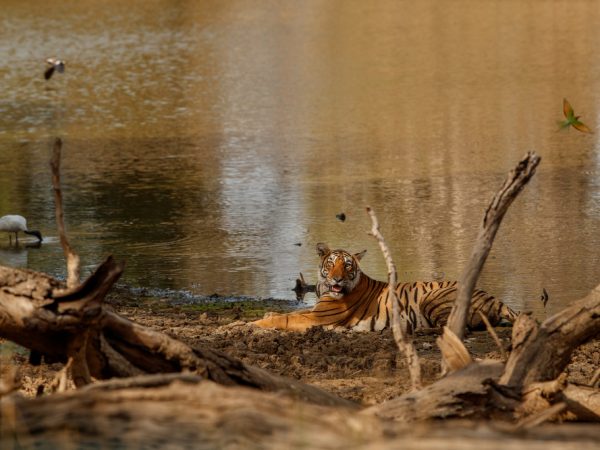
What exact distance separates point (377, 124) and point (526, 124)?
2444 millimetres

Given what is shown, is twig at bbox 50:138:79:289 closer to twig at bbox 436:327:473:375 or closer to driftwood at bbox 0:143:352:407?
driftwood at bbox 0:143:352:407

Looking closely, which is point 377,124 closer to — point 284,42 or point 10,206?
point 10,206

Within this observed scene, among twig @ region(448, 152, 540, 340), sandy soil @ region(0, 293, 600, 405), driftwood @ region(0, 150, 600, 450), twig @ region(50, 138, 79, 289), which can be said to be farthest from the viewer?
sandy soil @ region(0, 293, 600, 405)

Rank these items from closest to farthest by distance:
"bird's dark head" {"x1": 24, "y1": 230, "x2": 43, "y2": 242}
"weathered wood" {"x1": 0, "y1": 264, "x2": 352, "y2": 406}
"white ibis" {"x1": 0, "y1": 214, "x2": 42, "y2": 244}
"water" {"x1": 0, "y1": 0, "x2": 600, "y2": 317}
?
1. "weathered wood" {"x1": 0, "y1": 264, "x2": 352, "y2": 406}
2. "water" {"x1": 0, "y1": 0, "x2": 600, "y2": 317}
3. "white ibis" {"x1": 0, "y1": 214, "x2": 42, "y2": 244}
4. "bird's dark head" {"x1": 24, "y1": 230, "x2": 43, "y2": 242}

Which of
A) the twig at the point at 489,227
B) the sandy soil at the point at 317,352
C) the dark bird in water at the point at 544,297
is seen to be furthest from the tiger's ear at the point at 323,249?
the twig at the point at 489,227

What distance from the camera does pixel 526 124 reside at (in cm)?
2000

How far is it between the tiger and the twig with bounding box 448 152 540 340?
10.6 feet

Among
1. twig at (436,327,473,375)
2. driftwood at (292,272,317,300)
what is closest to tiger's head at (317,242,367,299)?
driftwood at (292,272,317,300)

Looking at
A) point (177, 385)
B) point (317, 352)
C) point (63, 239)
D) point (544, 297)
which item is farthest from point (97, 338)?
point (544, 297)

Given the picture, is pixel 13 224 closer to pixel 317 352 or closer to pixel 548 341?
pixel 317 352

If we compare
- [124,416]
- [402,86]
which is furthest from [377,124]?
[124,416]

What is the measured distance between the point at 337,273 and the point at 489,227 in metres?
4.07

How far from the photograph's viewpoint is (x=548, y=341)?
5.57m

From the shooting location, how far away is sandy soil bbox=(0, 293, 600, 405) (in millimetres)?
7364
